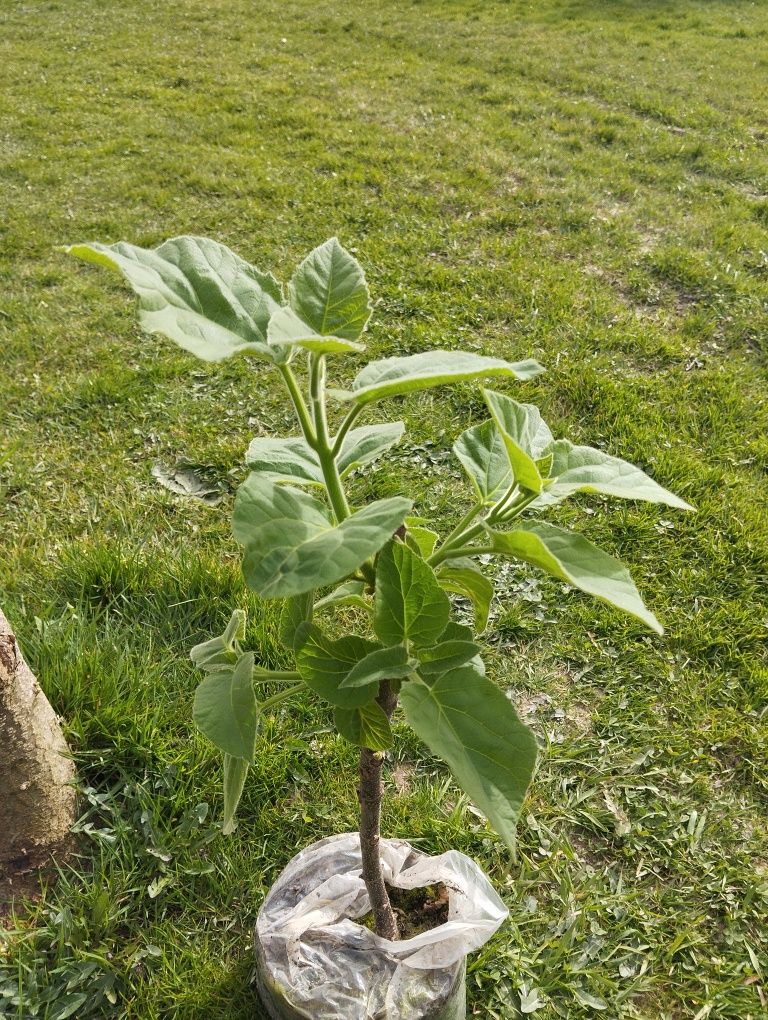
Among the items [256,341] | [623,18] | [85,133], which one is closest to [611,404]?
[256,341]

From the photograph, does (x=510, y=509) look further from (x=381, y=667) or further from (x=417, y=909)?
(x=417, y=909)

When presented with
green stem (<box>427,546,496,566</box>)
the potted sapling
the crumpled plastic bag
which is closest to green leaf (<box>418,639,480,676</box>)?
the potted sapling

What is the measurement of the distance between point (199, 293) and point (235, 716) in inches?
21.4

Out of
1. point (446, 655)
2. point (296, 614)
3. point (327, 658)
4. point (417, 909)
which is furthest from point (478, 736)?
point (417, 909)

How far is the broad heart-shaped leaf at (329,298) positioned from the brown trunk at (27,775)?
1.13m

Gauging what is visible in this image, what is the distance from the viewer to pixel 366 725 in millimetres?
1106

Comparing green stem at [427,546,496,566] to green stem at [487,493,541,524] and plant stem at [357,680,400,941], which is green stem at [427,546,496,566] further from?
plant stem at [357,680,400,941]

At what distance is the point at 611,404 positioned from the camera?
375cm

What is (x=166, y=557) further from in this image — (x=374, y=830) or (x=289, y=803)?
(x=374, y=830)

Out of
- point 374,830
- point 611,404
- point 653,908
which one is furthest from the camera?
point 611,404

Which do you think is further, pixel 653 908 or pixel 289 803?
pixel 289 803

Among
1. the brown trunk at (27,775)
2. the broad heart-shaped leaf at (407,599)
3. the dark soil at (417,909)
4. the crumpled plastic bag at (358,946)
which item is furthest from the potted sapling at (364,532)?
the brown trunk at (27,775)

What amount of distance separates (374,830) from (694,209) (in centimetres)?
556

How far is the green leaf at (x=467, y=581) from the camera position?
1126 millimetres
